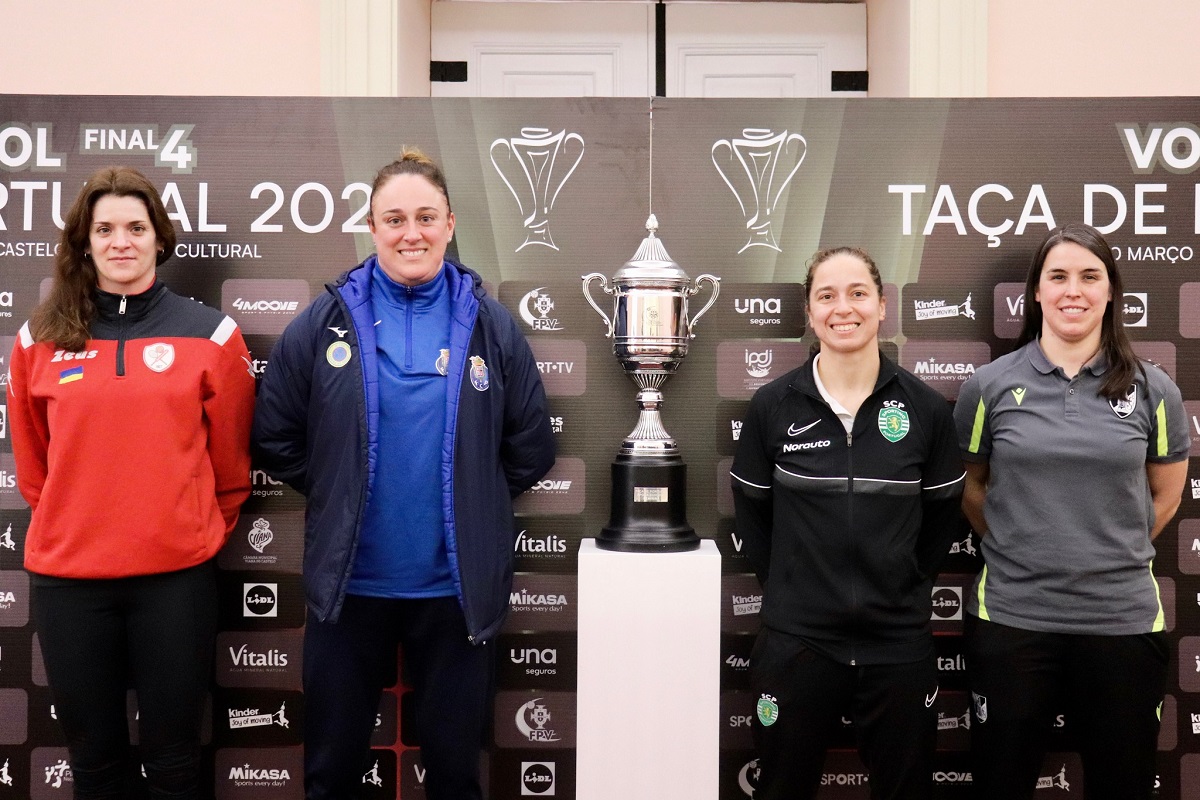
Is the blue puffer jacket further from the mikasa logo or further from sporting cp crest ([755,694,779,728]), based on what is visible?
the mikasa logo

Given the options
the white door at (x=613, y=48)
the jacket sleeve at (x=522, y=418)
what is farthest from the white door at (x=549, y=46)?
the jacket sleeve at (x=522, y=418)

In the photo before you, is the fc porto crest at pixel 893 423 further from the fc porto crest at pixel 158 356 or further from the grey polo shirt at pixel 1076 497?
the fc porto crest at pixel 158 356

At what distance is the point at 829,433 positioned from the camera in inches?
75.9

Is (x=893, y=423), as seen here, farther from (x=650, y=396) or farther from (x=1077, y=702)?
(x=1077, y=702)

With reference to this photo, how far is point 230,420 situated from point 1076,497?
72.6 inches

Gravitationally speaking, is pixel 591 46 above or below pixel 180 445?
above

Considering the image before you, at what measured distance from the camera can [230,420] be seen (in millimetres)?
2080

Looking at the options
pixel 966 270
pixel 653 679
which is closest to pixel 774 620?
pixel 653 679

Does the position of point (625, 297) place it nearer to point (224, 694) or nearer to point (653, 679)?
point (653, 679)

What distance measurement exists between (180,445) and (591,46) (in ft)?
7.08

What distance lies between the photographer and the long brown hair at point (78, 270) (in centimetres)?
195

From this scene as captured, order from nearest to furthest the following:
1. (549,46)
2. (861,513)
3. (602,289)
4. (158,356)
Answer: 1. (861,513)
2. (158,356)
3. (602,289)
4. (549,46)

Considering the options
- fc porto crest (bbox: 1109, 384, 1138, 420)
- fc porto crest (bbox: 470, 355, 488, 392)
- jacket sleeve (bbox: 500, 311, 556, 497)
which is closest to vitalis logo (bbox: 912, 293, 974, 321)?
fc porto crest (bbox: 1109, 384, 1138, 420)

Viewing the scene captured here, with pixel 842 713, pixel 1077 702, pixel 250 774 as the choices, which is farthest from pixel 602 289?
pixel 250 774
